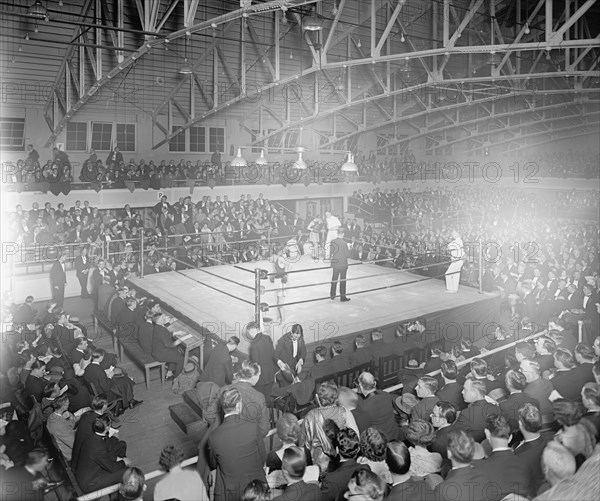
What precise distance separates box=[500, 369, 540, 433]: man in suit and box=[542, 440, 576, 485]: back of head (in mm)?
1636

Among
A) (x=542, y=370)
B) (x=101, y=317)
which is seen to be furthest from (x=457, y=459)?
(x=101, y=317)

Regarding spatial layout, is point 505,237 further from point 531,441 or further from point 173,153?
point 531,441

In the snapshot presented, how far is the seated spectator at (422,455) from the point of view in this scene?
4.17m

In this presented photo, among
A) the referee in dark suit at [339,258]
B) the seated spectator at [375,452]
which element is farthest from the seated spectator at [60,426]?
the referee in dark suit at [339,258]

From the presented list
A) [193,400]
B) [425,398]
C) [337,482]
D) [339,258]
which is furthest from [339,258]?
[337,482]

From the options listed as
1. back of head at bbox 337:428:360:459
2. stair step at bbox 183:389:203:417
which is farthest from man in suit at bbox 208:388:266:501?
stair step at bbox 183:389:203:417

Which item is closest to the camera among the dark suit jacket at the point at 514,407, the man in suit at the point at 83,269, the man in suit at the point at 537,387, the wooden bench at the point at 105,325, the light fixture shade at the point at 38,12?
the dark suit jacket at the point at 514,407

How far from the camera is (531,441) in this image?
13.5 feet

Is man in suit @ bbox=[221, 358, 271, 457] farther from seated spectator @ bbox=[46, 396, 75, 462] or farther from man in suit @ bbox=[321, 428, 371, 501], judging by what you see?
seated spectator @ bbox=[46, 396, 75, 462]

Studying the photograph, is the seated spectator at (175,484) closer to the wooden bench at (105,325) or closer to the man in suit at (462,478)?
the man in suit at (462,478)

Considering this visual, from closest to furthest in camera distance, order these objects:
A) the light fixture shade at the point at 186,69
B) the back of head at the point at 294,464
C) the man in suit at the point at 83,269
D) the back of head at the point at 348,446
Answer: the back of head at the point at 294,464
the back of head at the point at 348,446
the man in suit at the point at 83,269
the light fixture shade at the point at 186,69

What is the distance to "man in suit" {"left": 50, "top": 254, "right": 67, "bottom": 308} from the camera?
1313cm

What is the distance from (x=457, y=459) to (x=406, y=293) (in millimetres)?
8118

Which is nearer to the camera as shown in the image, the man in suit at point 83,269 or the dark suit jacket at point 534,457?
the dark suit jacket at point 534,457
